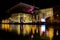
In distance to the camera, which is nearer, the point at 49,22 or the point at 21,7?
the point at 49,22

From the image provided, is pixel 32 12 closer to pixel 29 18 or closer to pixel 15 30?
pixel 29 18

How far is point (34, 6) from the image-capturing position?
4.55ft

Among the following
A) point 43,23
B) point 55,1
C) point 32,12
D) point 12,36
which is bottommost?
point 12,36

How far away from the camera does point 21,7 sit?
1.43m

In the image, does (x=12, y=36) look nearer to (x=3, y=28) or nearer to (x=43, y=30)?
(x=3, y=28)

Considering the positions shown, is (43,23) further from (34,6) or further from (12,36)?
(12,36)

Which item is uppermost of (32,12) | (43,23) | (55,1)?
(55,1)

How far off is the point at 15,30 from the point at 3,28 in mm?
145

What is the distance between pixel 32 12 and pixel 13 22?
0.76ft

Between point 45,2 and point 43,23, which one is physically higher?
point 45,2

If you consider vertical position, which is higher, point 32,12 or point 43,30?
point 32,12

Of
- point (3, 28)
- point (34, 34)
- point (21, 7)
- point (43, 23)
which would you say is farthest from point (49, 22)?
point (3, 28)

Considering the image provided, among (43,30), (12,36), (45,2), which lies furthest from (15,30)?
(45,2)

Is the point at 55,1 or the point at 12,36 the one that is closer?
the point at 55,1
